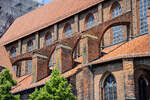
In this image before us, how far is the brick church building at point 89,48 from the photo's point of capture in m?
19.9

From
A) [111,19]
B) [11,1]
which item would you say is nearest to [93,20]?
[111,19]

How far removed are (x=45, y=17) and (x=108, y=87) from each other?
51.3 ft

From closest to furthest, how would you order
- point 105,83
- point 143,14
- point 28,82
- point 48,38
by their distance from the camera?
point 105,83
point 143,14
point 28,82
point 48,38

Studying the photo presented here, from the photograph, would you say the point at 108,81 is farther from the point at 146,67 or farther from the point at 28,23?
the point at 28,23

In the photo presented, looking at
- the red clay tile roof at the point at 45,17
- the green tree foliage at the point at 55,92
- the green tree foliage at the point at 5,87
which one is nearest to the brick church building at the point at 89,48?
the red clay tile roof at the point at 45,17

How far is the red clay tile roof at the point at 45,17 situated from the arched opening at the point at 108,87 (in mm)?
8044

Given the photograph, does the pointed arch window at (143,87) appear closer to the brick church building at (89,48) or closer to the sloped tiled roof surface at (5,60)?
the brick church building at (89,48)

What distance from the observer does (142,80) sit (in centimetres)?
1994

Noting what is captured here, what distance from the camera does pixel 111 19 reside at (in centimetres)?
2441

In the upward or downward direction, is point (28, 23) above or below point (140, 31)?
above

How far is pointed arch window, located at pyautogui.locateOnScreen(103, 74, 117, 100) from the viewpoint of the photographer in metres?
20.6

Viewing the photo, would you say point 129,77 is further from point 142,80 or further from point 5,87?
point 5,87

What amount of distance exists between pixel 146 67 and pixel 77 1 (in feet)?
43.7

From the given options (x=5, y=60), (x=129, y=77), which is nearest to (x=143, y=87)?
(x=129, y=77)
